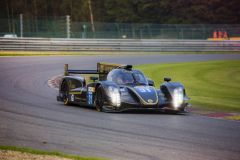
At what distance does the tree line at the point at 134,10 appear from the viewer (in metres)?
71.4

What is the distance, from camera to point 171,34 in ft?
179

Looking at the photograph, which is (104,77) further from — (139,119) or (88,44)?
(88,44)

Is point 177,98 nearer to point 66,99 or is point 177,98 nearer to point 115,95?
point 115,95

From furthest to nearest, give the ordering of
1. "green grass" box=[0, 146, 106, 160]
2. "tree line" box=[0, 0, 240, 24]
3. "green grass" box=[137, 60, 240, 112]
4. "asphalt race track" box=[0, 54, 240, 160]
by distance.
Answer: "tree line" box=[0, 0, 240, 24] → "green grass" box=[137, 60, 240, 112] → "asphalt race track" box=[0, 54, 240, 160] → "green grass" box=[0, 146, 106, 160]

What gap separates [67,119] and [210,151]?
459cm

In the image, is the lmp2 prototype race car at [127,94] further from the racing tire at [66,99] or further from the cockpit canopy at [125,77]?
the racing tire at [66,99]

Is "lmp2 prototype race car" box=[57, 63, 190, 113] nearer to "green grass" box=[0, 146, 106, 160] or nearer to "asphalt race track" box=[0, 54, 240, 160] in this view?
"asphalt race track" box=[0, 54, 240, 160]

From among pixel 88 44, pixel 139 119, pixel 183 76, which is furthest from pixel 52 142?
pixel 88 44

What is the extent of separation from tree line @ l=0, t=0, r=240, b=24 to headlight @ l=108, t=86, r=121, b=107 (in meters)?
54.9

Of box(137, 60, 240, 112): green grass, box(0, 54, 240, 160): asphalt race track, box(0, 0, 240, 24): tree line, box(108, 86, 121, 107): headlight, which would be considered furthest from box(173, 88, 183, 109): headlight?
box(0, 0, 240, 24): tree line

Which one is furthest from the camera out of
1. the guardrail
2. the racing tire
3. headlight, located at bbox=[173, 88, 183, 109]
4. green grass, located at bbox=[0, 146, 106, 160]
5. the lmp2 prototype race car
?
the guardrail

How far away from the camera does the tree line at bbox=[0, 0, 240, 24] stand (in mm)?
71375

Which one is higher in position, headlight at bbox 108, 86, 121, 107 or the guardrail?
the guardrail

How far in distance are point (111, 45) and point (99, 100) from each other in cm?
2827
